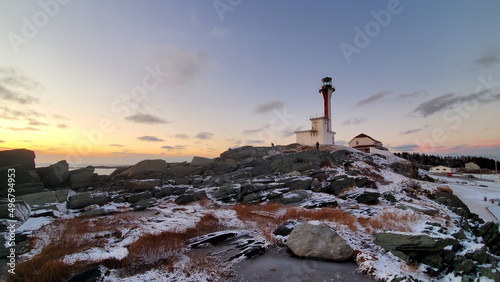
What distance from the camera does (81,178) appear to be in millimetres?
25641

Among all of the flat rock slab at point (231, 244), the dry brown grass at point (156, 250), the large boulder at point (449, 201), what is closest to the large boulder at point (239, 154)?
the large boulder at point (449, 201)

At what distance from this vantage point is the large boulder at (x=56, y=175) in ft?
76.8

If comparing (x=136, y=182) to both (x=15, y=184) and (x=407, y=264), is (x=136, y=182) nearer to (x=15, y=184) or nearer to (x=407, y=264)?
(x=15, y=184)

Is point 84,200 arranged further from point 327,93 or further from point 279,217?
point 327,93

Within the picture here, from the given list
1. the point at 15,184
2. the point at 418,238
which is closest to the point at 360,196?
the point at 418,238

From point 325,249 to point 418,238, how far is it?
4.05 m

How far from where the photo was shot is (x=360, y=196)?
57.1 ft

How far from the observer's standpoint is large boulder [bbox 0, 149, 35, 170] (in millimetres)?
20406

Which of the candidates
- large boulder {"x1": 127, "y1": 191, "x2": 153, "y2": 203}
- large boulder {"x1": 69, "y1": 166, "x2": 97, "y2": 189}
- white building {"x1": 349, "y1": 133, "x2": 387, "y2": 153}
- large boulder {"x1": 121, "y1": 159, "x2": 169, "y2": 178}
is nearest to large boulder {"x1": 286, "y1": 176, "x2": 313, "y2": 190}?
large boulder {"x1": 127, "y1": 191, "x2": 153, "y2": 203}

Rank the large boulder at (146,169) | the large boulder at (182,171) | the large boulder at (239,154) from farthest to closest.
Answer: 1. the large boulder at (239,154)
2. the large boulder at (182,171)
3. the large boulder at (146,169)

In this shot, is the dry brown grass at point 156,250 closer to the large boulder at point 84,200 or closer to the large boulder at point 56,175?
the large boulder at point 84,200

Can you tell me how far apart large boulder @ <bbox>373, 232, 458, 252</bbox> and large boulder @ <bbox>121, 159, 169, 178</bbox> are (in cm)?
2749

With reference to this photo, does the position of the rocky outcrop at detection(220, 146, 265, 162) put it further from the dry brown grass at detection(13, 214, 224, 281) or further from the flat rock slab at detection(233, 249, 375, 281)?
the flat rock slab at detection(233, 249, 375, 281)

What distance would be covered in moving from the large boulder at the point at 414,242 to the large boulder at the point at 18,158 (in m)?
30.8
